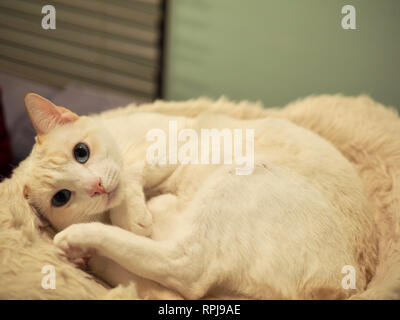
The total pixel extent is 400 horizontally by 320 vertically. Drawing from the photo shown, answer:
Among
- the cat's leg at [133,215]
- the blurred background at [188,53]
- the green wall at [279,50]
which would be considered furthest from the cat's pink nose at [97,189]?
the green wall at [279,50]

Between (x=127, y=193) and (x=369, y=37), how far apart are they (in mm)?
1089

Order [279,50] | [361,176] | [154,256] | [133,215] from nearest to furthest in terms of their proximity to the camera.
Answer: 1. [154,256]
2. [133,215]
3. [361,176]
4. [279,50]

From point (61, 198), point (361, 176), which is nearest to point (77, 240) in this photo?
point (61, 198)

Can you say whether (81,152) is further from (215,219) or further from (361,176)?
(361,176)

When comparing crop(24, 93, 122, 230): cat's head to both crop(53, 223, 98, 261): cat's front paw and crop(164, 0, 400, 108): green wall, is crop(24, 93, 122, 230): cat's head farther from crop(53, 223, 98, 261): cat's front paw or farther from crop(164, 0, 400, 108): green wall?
crop(164, 0, 400, 108): green wall

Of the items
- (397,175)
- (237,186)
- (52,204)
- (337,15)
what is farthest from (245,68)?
(52,204)

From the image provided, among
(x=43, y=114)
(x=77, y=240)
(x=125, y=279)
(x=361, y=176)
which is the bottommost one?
(x=125, y=279)

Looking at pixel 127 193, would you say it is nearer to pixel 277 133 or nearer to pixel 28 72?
pixel 277 133

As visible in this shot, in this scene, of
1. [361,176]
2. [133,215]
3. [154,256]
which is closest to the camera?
[154,256]

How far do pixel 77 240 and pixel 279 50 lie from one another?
1.32 metres

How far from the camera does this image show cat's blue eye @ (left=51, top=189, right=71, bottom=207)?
0.80 meters

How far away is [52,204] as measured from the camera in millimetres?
812

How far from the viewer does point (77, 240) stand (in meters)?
0.76

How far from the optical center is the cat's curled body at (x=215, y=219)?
760 mm
